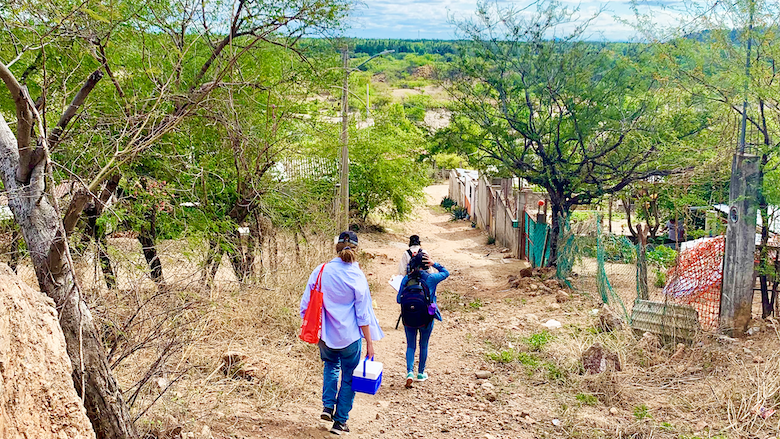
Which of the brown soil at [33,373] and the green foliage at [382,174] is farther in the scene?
the green foliage at [382,174]

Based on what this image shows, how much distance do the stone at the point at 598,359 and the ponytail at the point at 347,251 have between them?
10.5 feet

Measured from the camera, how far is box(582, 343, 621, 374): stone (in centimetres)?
704

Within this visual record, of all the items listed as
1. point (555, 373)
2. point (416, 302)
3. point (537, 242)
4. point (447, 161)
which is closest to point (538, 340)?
point (555, 373)

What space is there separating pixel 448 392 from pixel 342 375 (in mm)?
1849

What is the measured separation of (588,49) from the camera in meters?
12.5

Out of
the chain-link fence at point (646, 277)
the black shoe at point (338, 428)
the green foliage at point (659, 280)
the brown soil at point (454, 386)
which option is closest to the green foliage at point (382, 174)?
the brown soil at point (454, 386)

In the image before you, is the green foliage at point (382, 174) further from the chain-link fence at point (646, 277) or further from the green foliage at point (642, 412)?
the green foliage at point (642, 412)

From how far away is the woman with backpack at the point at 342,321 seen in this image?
5281mm

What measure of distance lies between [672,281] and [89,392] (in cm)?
730

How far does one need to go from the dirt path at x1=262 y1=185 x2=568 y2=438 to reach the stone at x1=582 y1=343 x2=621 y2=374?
811 millimetres

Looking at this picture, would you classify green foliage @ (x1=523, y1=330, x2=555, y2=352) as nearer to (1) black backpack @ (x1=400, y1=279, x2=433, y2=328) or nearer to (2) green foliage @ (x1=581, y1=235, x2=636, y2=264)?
(1) black backpack @ (x1=400, y1=279, x2=433, y2=328)

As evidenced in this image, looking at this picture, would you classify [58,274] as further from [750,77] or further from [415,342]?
[750,77]

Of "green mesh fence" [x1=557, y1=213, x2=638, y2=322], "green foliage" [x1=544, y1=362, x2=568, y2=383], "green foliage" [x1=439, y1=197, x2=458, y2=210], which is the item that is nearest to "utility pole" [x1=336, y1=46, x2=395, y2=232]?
"green mesh fence" [x1=557, y1=213, x2=638, y2=322]

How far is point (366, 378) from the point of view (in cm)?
544
